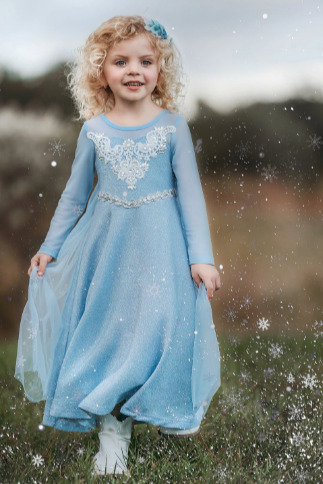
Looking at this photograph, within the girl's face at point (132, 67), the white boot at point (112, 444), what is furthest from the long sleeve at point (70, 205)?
the white boot at point (112, 444)

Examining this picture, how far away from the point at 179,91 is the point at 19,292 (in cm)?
66

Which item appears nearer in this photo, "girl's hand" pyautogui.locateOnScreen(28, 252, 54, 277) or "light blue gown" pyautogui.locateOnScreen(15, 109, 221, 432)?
"light blue gown" pyautogui.locateOnScreen(15, 109, 221, 432)

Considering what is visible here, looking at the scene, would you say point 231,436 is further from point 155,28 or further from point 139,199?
point 155,28

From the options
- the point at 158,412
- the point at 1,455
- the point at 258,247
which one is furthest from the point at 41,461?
the point at 258,247

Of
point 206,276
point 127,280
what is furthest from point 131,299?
point 206,276

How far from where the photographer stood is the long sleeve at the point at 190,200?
49.8 inches

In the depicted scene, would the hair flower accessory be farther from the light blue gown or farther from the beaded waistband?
the beaded waistband

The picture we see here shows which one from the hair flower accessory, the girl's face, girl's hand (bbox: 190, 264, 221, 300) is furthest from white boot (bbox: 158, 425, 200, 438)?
the hair flower accessory

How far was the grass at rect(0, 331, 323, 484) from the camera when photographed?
50.5 inches

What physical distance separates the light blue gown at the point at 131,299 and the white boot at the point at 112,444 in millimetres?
41

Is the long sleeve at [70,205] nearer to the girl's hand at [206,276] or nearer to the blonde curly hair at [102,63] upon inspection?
the blonde curly hair at [102,63]

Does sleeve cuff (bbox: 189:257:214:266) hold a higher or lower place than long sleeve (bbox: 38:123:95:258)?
lower

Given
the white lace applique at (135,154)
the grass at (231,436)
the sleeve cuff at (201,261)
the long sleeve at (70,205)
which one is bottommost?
the grass at (231,436)

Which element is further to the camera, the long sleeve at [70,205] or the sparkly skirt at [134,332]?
the long sleeve at [70,205]
